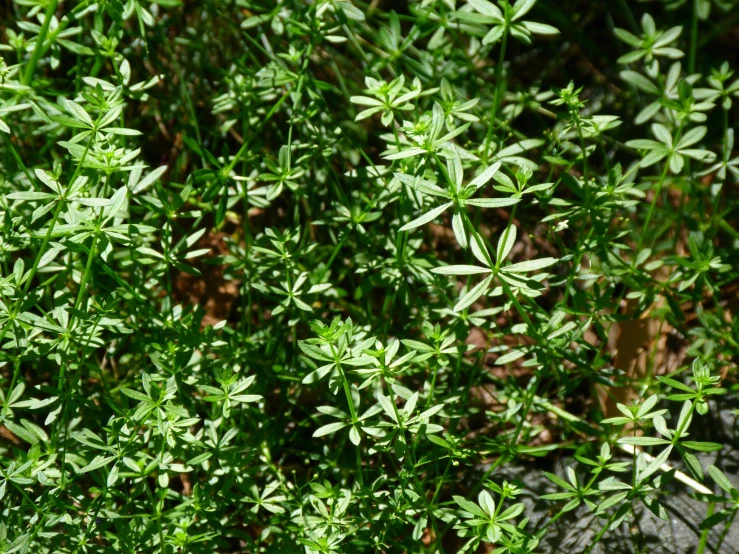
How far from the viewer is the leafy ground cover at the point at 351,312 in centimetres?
166

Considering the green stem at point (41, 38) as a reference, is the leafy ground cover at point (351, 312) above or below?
below

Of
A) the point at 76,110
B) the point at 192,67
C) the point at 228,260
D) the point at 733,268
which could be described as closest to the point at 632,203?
the point at 733,268

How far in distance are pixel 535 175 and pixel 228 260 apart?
1.11 metres

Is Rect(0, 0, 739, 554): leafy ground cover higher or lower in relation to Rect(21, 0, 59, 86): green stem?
lower

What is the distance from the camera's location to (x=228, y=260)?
2.00m

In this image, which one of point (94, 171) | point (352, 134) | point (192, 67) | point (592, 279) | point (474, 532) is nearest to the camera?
point (474, 532)

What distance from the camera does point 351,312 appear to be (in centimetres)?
222

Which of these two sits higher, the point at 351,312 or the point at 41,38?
the point at 41,38

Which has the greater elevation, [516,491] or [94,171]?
[94,171]

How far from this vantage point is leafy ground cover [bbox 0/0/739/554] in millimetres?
1657

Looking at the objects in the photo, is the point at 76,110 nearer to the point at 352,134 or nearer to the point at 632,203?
the point at 352,134

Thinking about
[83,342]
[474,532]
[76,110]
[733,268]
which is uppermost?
[76,110]

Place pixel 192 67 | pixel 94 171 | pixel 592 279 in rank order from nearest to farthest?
pixel 94 171 → pixel 592 279 → pixel 192 67

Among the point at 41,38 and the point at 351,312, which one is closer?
the point at 41,38
